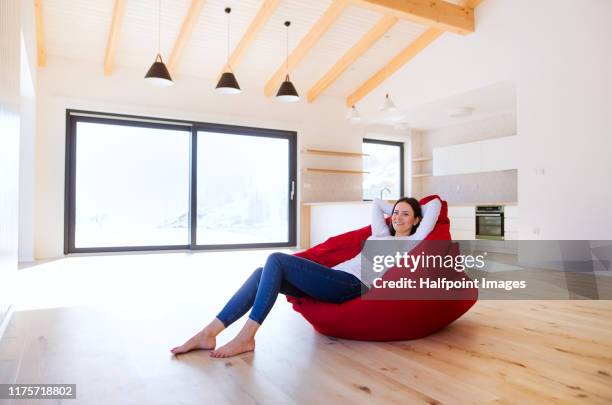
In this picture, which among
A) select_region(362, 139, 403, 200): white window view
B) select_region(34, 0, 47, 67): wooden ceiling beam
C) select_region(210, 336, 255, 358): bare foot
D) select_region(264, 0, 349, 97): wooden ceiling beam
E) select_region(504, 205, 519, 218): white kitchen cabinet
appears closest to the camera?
select_region(210, 336, 255, 358): bare foot

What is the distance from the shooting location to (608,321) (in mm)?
2779

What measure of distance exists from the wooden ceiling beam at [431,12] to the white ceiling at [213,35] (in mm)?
758

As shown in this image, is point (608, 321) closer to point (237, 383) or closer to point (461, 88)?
point (237, 383)

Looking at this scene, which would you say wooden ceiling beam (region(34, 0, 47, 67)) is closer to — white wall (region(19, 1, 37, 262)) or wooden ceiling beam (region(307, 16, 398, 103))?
white wall (region(19, 1, 37, 262))

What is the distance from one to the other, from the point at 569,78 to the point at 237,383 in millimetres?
4996

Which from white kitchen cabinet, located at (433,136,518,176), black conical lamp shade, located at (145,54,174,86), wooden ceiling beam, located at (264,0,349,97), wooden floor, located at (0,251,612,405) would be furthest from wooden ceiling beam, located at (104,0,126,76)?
white kitchen cabinet, located at (433,136,518,176)

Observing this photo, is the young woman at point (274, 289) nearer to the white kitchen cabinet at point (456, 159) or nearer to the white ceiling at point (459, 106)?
the white ceiling at point (459, 106)

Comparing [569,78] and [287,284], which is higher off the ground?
[569,78]

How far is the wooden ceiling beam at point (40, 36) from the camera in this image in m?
5.12

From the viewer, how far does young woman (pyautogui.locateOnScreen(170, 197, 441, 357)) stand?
7.10 ft

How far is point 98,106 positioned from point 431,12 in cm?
480

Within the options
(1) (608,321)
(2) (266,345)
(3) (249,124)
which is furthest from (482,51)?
(2) (266,345)

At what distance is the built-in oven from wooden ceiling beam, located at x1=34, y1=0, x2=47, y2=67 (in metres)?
6.63

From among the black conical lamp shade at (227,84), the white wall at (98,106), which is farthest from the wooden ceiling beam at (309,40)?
the black conical lamp shade at (227,84)
